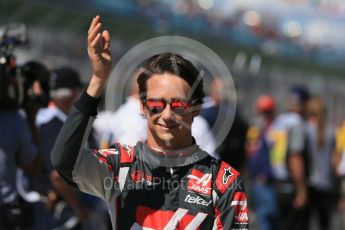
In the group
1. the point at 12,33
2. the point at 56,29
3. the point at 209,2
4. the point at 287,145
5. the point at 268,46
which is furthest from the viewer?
the point at 268,46

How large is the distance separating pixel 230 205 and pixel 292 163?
20.9ft

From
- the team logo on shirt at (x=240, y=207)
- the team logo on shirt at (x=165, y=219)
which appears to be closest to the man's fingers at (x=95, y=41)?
the team logo on shirt at (x=165, y=219)

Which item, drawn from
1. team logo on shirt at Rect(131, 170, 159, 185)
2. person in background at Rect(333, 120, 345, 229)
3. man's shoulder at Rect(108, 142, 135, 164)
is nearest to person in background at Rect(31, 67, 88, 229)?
man's shoulder at Rect(108, 142, 135, 164)

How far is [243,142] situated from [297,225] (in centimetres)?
150

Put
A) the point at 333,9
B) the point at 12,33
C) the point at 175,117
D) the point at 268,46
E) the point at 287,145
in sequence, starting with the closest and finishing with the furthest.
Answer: the point at 175,117 < the point at 12,33 < the point at 287,145 < the point at 268,46 < the point at 333,9

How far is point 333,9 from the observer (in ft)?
137

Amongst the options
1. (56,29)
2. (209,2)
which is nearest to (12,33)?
(56,29)

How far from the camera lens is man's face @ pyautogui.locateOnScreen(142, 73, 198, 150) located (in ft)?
11.3

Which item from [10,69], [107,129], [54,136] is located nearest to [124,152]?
[10,69]

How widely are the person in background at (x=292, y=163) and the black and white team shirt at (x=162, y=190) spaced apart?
628 cm

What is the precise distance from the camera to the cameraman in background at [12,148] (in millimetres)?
5781

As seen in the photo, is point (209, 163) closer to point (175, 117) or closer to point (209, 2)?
point (175, 117)

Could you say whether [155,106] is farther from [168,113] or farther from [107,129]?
[107,129]

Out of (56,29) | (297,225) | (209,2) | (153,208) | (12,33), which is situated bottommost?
(297,225)
